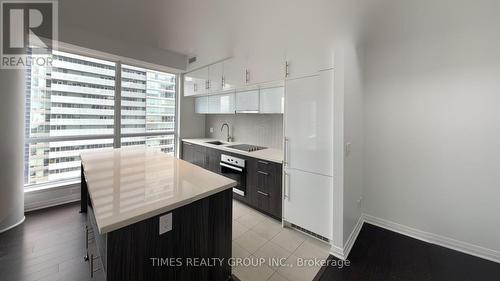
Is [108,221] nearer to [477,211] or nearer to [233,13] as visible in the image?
[233,13]

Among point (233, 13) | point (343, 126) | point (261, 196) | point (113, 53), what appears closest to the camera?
point (233, 13)

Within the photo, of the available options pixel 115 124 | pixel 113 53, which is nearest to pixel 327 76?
pixel 113 53

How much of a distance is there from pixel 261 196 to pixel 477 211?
2293 millimetres

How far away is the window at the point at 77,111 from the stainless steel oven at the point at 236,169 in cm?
181

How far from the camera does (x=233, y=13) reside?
1635mm

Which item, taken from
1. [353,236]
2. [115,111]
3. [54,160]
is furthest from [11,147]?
[353,236]

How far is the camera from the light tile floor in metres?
1.71

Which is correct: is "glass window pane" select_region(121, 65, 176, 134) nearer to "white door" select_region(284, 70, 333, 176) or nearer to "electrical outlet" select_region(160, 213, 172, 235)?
"white door" select_region(284, 70, 333, 176)

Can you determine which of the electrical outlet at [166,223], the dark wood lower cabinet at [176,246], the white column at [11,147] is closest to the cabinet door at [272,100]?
the dark wood lower cabinet at [176,246]

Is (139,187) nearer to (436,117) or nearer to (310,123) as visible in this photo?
(310,123)

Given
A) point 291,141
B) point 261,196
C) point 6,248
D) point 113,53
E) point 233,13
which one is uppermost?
point 113,53

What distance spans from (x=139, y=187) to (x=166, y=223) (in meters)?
0.38

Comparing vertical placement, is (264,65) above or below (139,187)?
above

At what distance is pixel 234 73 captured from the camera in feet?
9.79
